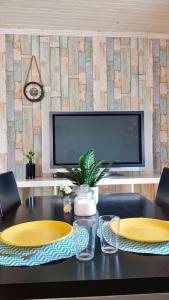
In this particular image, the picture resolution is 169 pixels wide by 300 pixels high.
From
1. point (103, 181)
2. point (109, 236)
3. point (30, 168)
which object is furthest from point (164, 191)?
point (30, 168)

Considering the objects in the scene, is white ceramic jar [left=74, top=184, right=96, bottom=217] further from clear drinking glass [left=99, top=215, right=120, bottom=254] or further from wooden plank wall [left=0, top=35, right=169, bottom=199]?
wooden plank wall [left=0, top=35, right=169, bottom=199]

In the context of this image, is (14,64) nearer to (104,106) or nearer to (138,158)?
(104,106)

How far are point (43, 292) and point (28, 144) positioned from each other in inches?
114

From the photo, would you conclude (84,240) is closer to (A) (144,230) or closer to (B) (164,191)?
(A) (144,230)

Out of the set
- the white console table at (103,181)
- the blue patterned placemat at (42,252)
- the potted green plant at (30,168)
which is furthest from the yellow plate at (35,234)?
the potted green plant at (30,168)

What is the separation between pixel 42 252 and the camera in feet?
3.00

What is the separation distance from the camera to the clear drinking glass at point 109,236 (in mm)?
958

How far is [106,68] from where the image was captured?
11.9 ft

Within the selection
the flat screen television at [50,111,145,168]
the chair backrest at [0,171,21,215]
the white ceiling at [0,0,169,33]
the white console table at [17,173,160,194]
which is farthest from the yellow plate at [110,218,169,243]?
the white ceiling at [0,0,169,33]

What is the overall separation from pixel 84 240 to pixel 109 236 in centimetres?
10

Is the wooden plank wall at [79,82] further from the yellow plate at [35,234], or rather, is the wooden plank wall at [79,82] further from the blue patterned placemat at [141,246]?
the blue patterned placemat at [141,246]

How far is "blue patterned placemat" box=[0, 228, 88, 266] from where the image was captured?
0.86 m

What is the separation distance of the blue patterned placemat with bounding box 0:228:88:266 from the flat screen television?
8.02 feet

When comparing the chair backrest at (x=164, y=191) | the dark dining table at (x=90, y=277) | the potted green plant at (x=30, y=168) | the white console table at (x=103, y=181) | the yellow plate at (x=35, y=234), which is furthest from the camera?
the potted green plant at (x=30, y=168)
